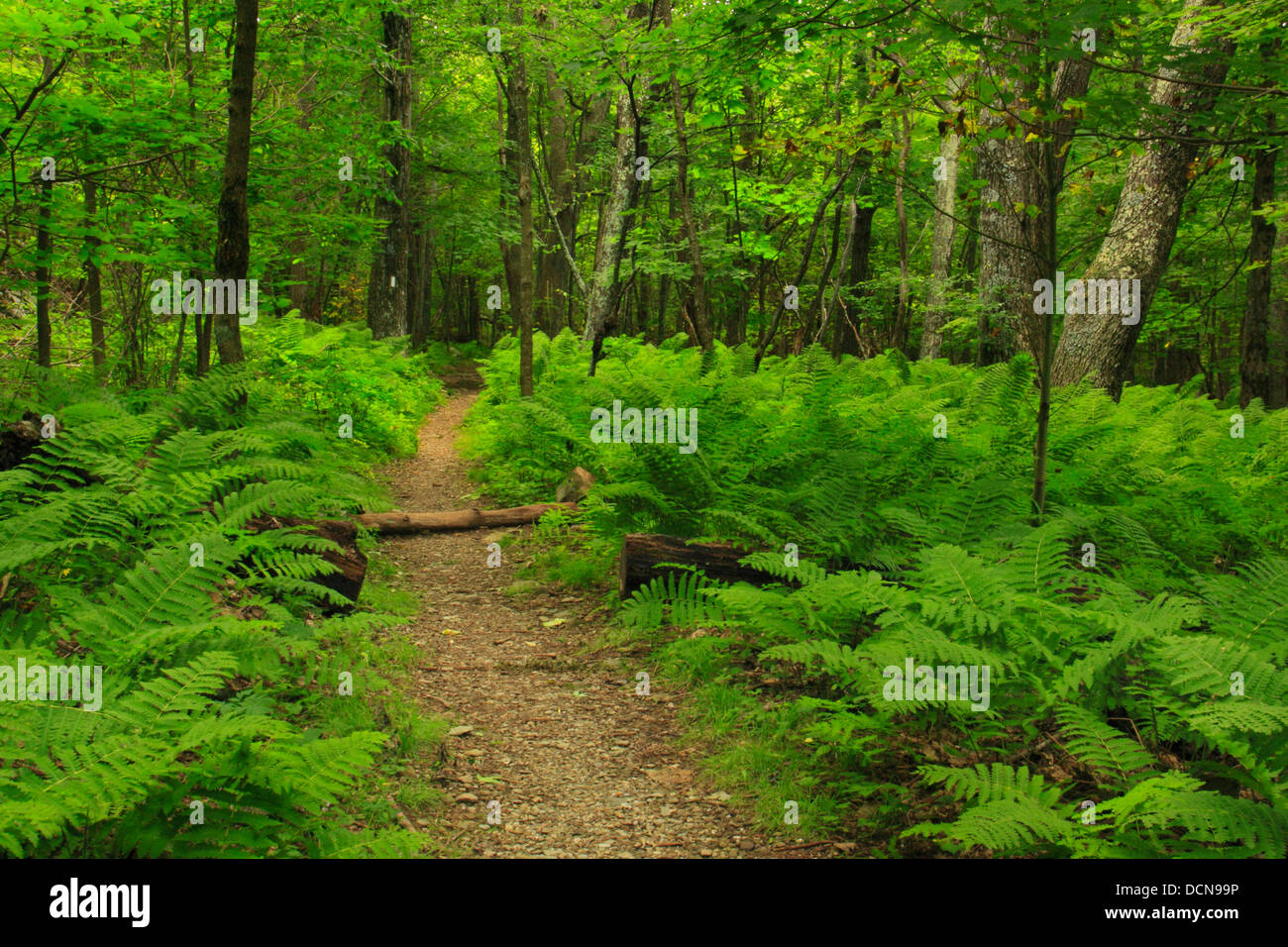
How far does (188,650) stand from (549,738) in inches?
72.3

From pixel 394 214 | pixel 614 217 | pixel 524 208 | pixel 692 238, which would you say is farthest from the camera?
pixel 394 214

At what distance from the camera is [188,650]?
3230mm

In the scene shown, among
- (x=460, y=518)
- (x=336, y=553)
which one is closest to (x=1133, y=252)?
(x=460, y=518)

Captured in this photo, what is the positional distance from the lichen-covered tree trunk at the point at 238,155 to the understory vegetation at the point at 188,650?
924 millimetres

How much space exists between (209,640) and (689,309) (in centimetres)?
1043

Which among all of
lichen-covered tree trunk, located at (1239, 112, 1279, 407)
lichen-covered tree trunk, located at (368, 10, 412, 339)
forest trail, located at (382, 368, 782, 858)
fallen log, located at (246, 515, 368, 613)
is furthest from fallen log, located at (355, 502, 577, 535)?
lichen-covered tree trunk, located at (1239, 112, 1279, 407)

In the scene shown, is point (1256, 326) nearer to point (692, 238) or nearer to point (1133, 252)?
point (1133, 252)

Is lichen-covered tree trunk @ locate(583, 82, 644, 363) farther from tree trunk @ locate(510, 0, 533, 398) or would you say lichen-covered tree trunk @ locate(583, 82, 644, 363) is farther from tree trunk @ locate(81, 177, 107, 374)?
tree trunk @ locate(81, 177, 107, 374)

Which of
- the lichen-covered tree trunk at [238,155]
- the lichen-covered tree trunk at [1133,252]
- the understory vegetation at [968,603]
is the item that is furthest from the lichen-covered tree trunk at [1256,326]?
the lichen-covered tree trunk at [238,155]

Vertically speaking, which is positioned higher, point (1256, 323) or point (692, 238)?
point (692, 238)

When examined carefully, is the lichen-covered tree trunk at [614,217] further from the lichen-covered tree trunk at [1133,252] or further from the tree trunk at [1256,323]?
the tree trunk at [1256,323]

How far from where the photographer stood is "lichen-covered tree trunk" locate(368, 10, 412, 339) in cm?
1470

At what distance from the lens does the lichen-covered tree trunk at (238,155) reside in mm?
5770
